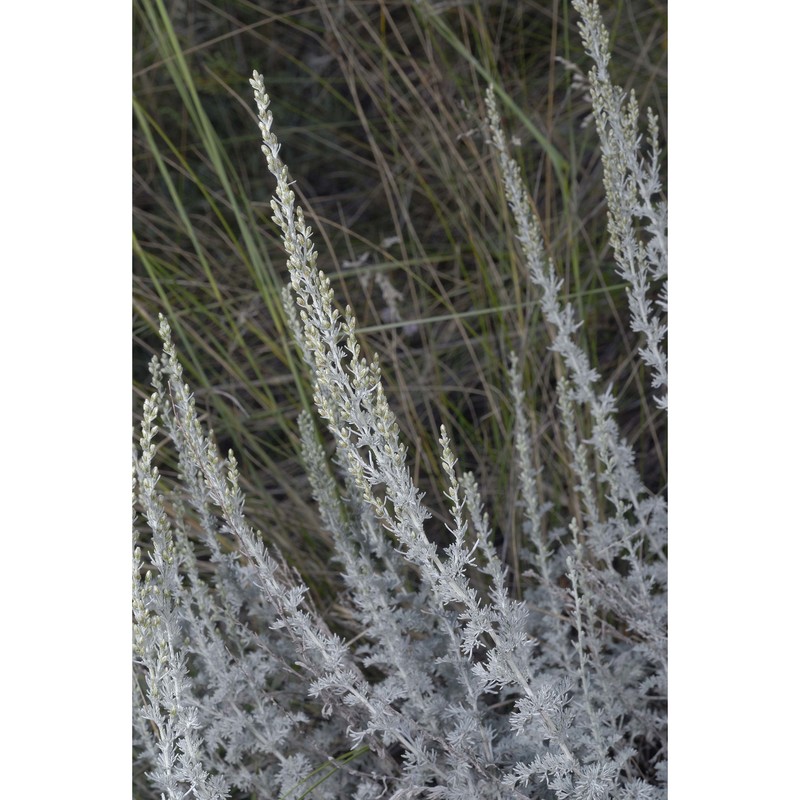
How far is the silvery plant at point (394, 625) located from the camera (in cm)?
90

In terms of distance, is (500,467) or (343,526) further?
(500,467)

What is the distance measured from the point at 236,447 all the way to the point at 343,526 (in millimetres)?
574

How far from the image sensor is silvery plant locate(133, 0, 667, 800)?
90cm

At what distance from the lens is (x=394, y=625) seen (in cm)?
114
